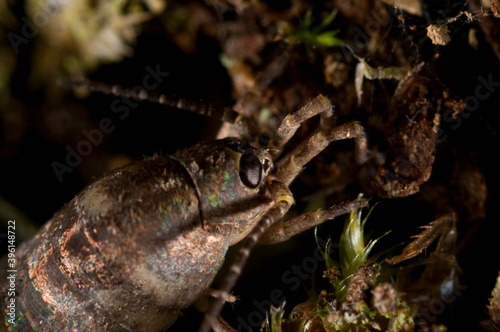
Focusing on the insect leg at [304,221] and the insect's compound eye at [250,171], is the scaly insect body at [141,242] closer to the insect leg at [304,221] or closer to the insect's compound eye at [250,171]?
the insect's compound eye at [250,171]

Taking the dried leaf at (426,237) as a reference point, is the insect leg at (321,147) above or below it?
above

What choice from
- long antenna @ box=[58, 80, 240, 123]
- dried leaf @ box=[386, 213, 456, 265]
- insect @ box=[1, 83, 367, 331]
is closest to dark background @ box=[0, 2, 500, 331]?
long antenna @ box=[58, 80, 240, 123]

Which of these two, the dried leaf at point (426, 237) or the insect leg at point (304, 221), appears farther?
the insect leg at point (304, 221)

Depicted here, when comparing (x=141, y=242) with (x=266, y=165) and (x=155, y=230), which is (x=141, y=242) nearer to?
(x=155, y=230)

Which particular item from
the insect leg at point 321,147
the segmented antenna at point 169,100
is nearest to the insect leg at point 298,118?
the insect leg at point 321,147

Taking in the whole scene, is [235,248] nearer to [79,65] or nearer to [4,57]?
[79,65]

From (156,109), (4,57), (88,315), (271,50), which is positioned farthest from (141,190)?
(4,57)

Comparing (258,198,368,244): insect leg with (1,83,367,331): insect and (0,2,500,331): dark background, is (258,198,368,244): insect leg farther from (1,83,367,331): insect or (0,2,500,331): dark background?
(0,2,500,331): dark background
